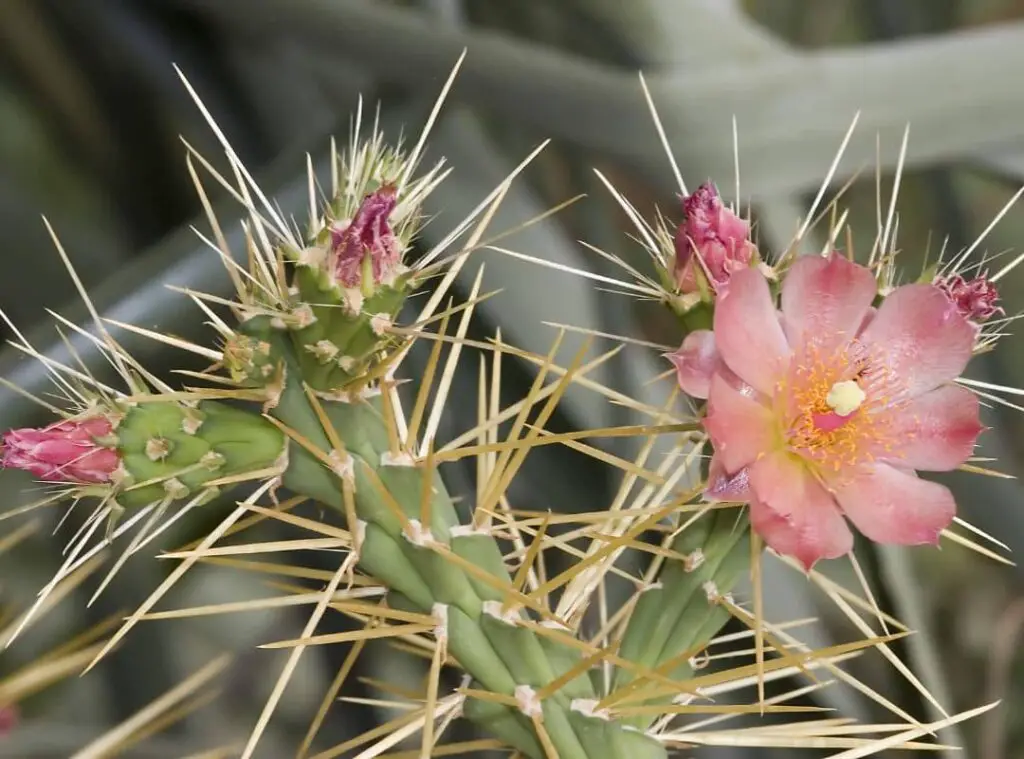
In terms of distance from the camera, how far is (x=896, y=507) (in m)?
0.30

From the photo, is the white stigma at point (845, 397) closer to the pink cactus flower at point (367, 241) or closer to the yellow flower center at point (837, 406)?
the yellow flower center at point (837, 406)

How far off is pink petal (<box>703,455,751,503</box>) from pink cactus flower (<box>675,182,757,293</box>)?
0.23ft

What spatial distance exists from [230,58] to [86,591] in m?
0.60

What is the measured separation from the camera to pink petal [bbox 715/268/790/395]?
29cm

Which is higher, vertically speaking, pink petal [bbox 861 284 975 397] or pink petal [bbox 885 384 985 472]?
pink petal [bbox 861 284 975 397]

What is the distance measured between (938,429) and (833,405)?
4 centimetres

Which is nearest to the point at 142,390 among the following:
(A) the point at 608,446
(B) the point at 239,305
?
(B) the point at 239,305

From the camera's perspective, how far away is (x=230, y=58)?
900 millimetres

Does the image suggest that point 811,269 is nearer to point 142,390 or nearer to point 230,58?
point 142,390

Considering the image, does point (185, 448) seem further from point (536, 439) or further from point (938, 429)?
point (938, 429)

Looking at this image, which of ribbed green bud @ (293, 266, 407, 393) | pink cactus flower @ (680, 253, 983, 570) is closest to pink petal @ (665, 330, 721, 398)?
pink cactus flower @ (680, 253, 983, 570)

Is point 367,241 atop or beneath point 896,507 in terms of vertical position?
atop

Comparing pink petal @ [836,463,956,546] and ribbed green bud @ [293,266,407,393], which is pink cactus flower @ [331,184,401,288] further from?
pink petal @ [836,463,956,546]

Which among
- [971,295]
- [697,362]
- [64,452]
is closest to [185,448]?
[64,452]
